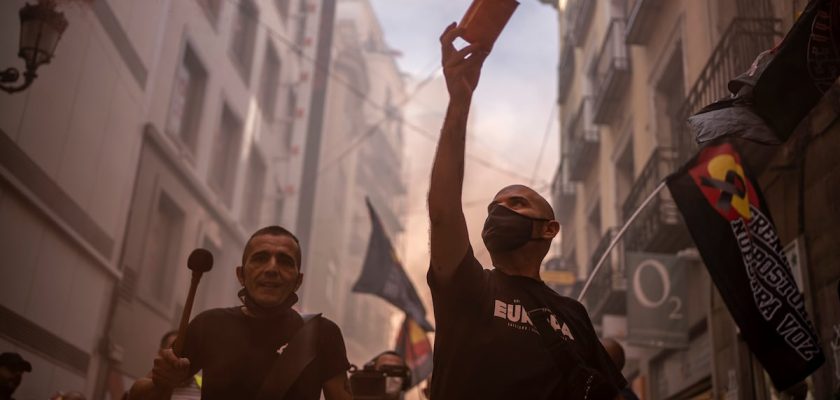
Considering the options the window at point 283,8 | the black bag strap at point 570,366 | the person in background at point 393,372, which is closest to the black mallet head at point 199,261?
the black bag strap at point 570,366

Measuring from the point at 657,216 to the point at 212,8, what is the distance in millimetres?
9845

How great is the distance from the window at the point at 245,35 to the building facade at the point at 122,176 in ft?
0.10

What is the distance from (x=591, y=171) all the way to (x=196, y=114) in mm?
8139

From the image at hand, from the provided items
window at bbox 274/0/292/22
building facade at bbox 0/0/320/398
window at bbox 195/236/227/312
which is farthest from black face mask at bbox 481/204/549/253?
window at bbox 274/0/292/22

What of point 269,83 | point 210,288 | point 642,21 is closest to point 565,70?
point 269,83

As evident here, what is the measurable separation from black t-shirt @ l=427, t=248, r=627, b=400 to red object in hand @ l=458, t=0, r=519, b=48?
→ 66 cm

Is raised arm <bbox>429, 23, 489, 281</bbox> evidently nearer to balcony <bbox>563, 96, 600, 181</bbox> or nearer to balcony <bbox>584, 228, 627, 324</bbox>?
balcony <bbox>584, 228, 627, 324</bbox>

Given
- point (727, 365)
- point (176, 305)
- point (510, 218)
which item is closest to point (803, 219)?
point (727, 365)

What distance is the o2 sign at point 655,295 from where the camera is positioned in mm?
10938

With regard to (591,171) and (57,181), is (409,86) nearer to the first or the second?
(591,171)

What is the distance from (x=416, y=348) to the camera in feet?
44.2

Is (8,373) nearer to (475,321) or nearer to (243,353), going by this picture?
(243,353)

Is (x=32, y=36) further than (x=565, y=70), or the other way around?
(x=565, y=70)

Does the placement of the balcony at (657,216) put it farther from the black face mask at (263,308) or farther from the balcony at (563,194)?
the balcony at (563,194)
